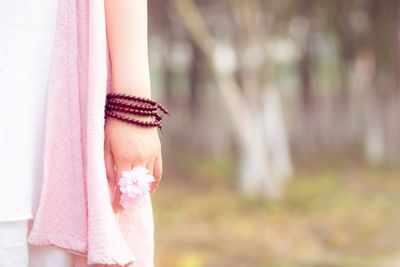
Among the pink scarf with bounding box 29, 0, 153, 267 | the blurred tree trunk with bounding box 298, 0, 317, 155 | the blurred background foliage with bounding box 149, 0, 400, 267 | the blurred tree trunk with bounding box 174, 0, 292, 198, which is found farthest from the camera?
the blurred tree trunk with bounding box 298, 0, 317, 155

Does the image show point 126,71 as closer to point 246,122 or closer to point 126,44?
point 126,44

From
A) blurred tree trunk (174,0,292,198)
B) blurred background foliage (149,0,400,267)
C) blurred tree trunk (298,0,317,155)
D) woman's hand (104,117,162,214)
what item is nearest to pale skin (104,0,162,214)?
woman's hand (104,117,162,214)

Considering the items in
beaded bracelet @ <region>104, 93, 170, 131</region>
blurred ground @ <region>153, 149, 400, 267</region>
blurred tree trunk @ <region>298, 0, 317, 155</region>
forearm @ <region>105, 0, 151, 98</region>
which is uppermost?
blurred tree trunk @ <region>298, 0, 317, 155</region>

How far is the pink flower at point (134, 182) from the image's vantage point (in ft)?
4.60

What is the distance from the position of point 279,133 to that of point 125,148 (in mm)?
11506

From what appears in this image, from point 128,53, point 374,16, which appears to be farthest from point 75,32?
point 374,16

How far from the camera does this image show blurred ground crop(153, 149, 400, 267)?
24.3 feet

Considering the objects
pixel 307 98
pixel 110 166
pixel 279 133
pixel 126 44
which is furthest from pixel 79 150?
pixel 307 98

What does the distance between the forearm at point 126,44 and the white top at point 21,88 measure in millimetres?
92

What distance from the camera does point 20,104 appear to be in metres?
1.39

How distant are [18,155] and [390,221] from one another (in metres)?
8.06

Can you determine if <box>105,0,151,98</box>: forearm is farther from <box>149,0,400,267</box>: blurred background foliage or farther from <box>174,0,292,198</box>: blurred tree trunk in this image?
<box>174,0,292,198</box>: blurred tree trunk

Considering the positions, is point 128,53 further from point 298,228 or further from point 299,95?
point 299,95

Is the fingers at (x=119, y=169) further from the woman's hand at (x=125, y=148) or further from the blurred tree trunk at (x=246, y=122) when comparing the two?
the blurred tree trunk at (x=246, y=122)
